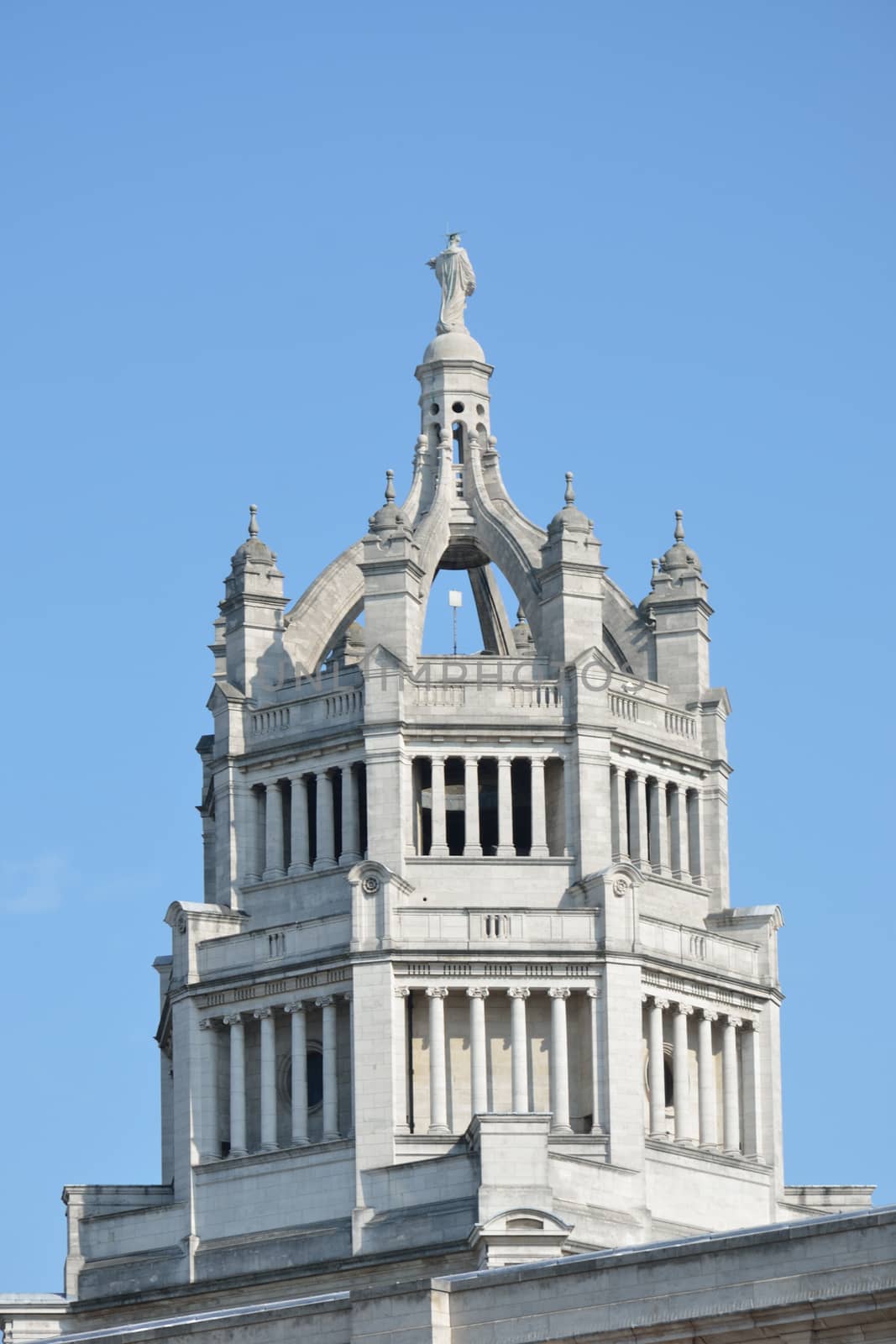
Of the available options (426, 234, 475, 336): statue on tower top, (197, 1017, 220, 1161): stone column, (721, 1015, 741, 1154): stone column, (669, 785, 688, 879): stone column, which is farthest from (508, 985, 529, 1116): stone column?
(426, 234, 475, 336): statue on tower top

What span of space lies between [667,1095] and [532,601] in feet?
41.6

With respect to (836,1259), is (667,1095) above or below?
above

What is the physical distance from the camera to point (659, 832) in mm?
95750

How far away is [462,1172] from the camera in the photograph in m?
85.6

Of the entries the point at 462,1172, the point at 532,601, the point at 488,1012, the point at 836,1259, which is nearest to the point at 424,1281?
the point at 836,1259

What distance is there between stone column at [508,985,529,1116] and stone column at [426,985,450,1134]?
1625mm

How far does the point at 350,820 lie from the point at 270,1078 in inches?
254

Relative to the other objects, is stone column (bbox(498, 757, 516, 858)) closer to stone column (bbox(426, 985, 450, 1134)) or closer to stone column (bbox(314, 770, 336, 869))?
stone column (bbox(314, 770, 336, 869))

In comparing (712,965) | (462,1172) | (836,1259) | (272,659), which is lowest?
(836,1259)

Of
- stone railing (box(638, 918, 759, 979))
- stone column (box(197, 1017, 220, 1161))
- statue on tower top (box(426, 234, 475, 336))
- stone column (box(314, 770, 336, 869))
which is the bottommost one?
stone column (box(197, 1017, 220, 1161))

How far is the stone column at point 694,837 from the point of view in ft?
318

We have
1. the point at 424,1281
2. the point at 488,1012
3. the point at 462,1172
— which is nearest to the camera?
the point at 424,1281

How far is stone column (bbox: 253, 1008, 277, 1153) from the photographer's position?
91562mm

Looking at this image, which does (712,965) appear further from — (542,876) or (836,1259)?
(836,1259)
